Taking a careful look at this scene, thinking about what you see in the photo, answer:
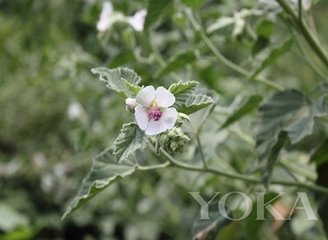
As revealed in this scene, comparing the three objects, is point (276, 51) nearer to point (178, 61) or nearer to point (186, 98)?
point (178, 61)

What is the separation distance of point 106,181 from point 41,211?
5.29ft

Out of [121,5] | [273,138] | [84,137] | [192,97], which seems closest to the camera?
[192,97]

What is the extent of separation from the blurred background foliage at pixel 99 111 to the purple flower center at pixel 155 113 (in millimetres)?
260

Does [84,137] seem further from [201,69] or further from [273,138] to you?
[273,138]

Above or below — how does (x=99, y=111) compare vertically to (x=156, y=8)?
below

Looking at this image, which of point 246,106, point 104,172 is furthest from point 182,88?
point 246,106

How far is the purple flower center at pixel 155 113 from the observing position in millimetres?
607

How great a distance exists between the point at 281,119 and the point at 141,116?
31 centimetres

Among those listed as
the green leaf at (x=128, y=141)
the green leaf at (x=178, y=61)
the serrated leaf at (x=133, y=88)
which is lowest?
the green leaf at (x=128, y=141)

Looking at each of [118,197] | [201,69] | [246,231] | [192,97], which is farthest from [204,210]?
[118,197]

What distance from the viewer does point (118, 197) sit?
1.96m

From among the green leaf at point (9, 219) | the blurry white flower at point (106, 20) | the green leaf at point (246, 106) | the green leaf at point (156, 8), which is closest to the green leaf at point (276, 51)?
the green leaf at point (246, 106)

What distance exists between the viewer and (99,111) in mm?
1316

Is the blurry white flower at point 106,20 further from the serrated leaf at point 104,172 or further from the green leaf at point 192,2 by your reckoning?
the serrated leaf at point 104,172
